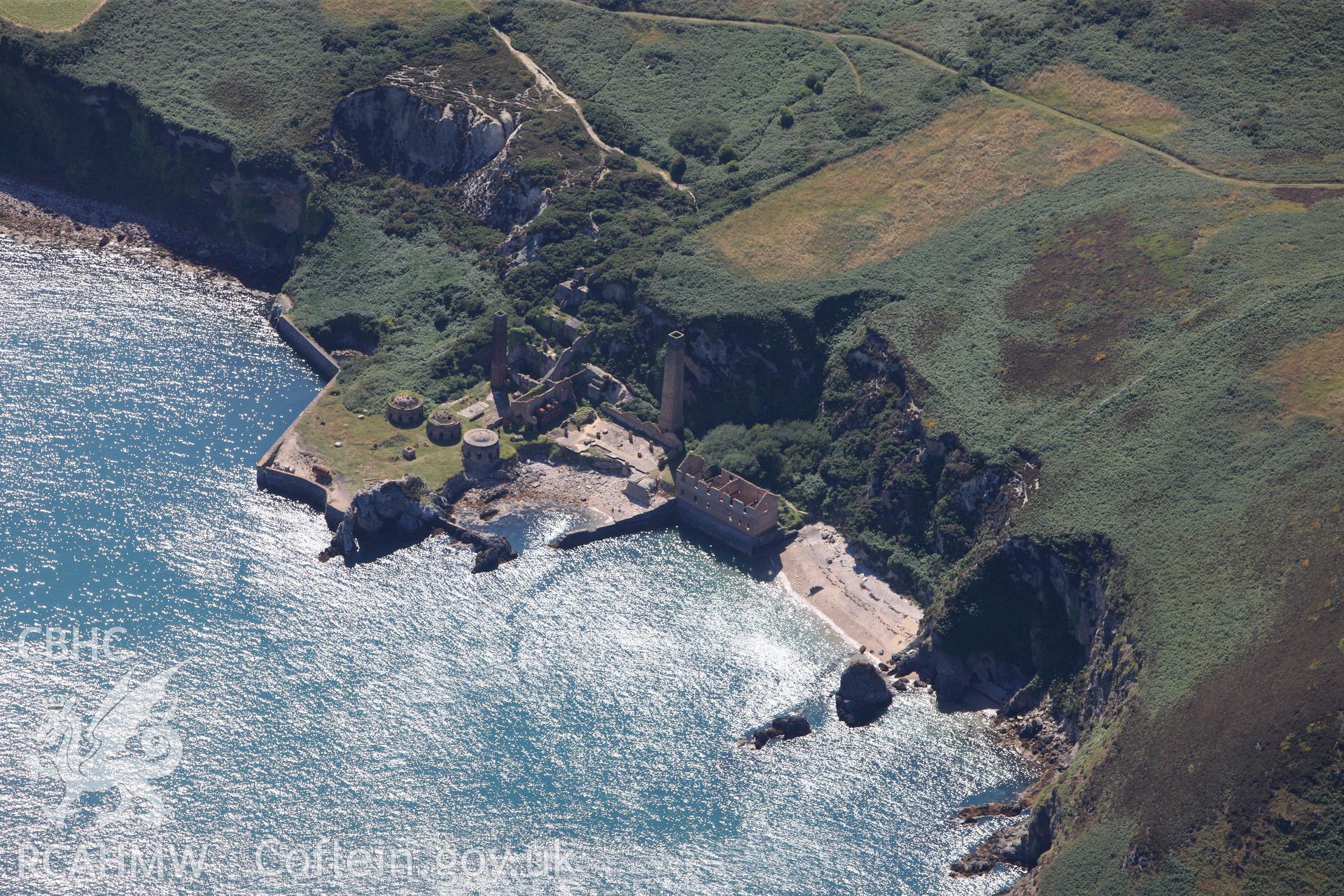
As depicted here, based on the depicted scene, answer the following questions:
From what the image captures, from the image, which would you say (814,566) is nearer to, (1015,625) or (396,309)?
(1015,625)

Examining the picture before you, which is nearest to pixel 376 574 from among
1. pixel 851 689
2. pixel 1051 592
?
pixel 851 689

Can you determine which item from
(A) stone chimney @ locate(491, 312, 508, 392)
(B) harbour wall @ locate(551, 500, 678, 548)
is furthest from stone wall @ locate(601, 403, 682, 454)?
(A) stone chimney @ locate(491, 312, 508, 392)

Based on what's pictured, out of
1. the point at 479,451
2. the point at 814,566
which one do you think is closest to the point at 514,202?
the point at 479,451

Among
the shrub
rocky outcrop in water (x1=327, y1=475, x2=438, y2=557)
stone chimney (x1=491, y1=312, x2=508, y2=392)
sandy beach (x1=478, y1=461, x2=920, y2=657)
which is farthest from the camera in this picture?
the shrub

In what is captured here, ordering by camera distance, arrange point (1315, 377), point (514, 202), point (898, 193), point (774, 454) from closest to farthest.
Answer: point (1315, 377) < point (774, 454) < point (898, 193) < point (514, 202)

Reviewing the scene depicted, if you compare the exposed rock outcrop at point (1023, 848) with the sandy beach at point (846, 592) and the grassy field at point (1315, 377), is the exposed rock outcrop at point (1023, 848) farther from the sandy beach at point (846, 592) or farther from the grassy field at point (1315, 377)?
the grassy field at point (1315, 377)

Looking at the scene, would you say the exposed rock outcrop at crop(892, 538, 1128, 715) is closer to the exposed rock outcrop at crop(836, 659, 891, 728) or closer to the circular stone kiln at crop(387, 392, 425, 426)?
the exposed rock outcrop at crop(836, 659, 891, 728)
